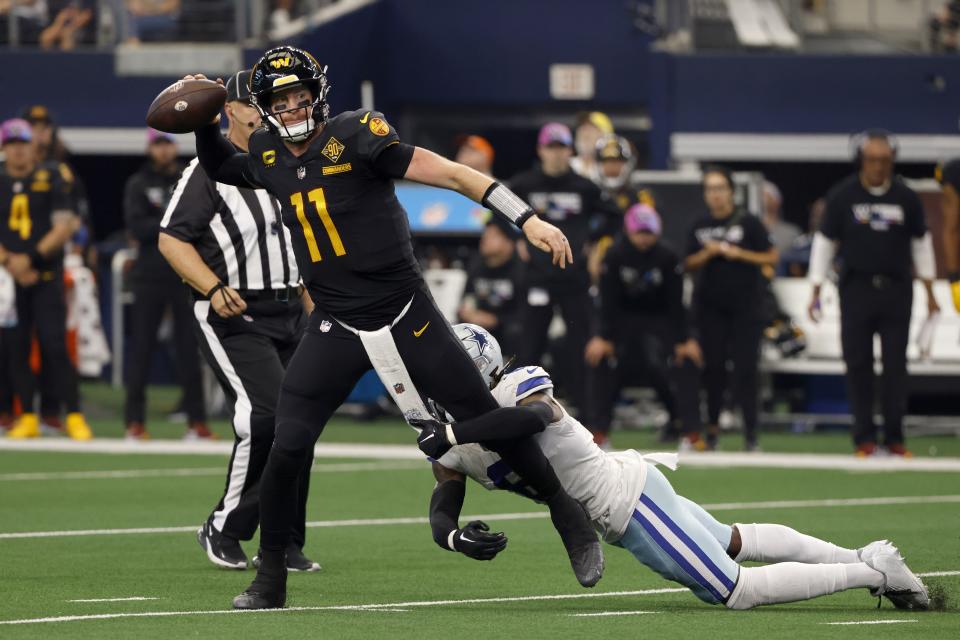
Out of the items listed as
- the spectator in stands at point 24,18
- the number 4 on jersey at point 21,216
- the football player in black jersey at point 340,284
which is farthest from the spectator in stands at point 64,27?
the football player in black jersey at point 340,284

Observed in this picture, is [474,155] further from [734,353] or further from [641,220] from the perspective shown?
[734,353]

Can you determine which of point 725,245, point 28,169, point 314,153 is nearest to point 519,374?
point 314,153

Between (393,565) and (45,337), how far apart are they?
7.22 metres

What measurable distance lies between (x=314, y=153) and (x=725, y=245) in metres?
7.94

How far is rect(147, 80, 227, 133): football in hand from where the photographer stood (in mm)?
7953

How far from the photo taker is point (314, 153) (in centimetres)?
749

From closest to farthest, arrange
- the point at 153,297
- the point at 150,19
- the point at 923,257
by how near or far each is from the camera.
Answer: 1. the point at 923,257
2. the point at 153,297
3. the point at 150,19

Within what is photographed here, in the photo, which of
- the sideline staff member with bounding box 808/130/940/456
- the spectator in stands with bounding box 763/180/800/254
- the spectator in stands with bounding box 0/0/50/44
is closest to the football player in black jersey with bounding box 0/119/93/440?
the sideline staff member with bounding box 808/130/940/456

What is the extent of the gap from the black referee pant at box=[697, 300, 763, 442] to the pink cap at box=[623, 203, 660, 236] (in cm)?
71

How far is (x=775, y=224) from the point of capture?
20125mm

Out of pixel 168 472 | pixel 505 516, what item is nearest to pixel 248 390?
pixel 505 516

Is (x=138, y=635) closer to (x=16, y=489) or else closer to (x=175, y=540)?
(x=175, y=540)

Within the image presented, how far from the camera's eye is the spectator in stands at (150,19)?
2075 cm

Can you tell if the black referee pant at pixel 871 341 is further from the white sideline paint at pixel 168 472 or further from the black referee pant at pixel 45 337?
the black referee pant at pixel 45 337
